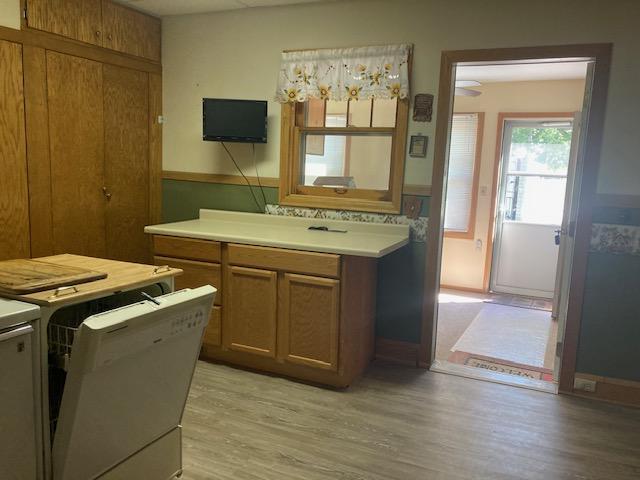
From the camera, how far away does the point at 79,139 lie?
11.2ft

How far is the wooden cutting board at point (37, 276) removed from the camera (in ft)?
5.11

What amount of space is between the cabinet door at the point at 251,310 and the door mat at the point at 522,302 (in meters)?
3.02

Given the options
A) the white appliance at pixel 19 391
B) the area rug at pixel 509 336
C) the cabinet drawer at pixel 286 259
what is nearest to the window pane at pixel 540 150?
the area rug at pixel 509 336

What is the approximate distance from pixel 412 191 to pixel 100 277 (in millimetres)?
2096

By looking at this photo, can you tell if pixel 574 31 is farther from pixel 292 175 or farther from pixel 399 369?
pixel 399 369

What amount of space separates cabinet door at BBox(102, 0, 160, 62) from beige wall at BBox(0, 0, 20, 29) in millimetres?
618

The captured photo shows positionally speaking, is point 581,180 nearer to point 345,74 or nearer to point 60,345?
point 345,74

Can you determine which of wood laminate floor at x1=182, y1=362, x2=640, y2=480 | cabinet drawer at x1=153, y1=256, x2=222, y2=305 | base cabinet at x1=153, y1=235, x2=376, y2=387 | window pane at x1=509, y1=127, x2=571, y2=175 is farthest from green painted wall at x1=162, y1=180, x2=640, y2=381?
window pane at x1=509, y1=127, x2=571, y2=175

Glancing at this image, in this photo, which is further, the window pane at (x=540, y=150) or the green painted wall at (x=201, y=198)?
the window pane at (x=540, y=150)

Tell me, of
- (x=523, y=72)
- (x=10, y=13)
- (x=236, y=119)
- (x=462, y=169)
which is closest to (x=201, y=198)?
(x=236, y=119)

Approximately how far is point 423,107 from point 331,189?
83cm

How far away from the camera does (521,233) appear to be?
5602 millimetres

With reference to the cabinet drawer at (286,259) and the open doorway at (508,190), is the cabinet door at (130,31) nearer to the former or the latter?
the cabinet drawer at (286,259)

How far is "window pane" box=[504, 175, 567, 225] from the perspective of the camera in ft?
18.3
